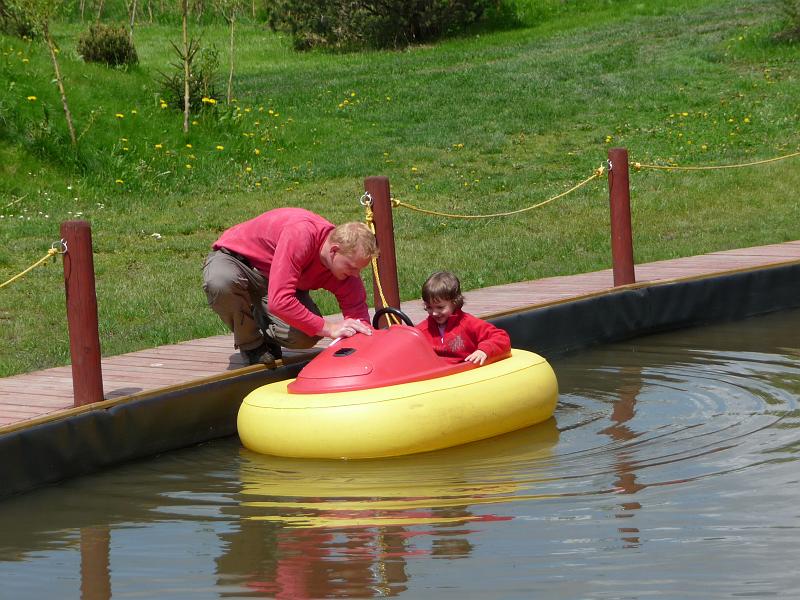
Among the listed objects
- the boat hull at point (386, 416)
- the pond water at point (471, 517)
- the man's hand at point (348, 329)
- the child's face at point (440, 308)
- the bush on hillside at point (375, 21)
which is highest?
the bush on hillside at point (375, 21)

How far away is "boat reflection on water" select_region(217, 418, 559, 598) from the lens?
16.7ft

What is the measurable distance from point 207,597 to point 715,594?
5.94 ft

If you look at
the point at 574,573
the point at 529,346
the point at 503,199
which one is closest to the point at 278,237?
the point at 529,346

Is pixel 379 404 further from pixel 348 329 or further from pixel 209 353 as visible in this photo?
pixel 209 353

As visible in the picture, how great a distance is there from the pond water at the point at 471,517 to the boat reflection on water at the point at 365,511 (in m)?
0.01

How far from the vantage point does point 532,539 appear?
17.5 feet

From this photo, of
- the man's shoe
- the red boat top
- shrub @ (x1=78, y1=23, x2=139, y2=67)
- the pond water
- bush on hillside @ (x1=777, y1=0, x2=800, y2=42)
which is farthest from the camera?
bush on hillside @ (x1=777, y1=0, x2=800, y2=42)

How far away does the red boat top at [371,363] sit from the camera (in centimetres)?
681

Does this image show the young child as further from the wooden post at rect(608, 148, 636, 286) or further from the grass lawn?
the wooden post at rect(608, 148, 636, 286)

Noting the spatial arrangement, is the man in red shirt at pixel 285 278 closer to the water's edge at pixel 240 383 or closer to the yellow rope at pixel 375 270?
the water's edge at pixel 240 383

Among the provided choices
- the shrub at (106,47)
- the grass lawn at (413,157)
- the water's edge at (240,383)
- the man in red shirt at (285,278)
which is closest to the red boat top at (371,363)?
the man in red shirt at (285,278)

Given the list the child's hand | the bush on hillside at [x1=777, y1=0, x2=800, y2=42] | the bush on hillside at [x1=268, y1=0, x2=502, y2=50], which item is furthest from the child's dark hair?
the bush on hillside at [x1=268, y1=0, x2=502, y2=50]

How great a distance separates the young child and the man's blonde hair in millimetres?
519

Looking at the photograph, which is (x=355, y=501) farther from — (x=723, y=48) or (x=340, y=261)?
(x=723, y=48)
